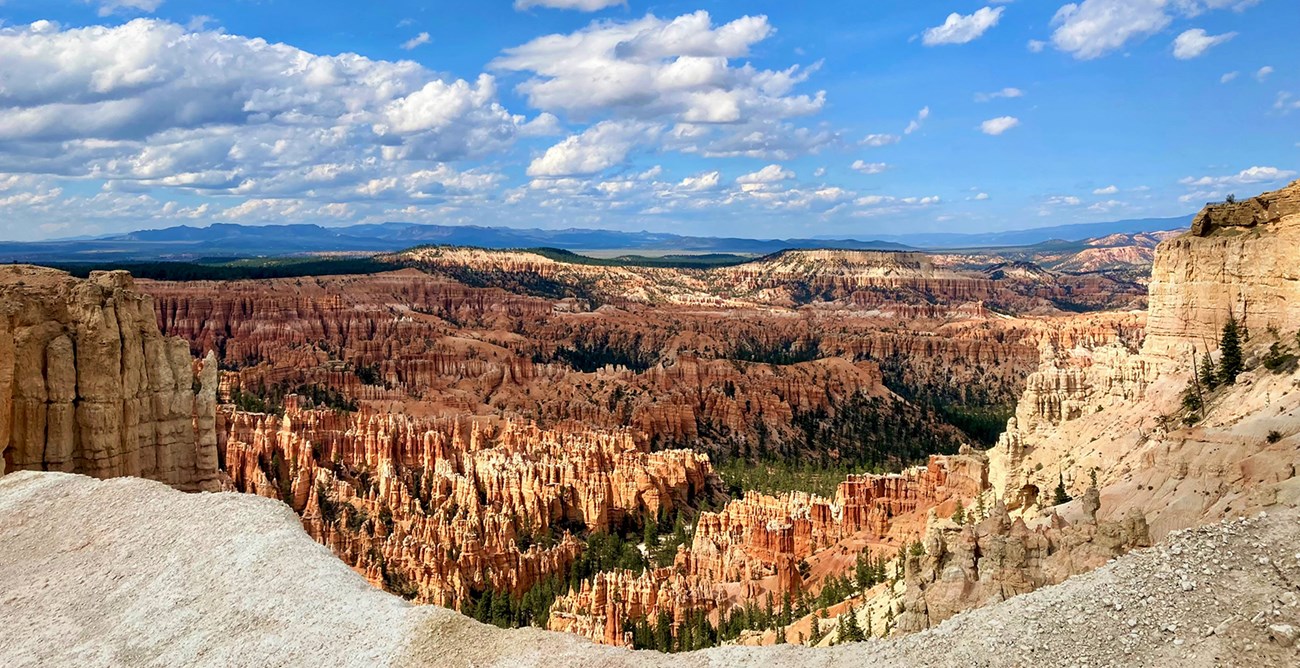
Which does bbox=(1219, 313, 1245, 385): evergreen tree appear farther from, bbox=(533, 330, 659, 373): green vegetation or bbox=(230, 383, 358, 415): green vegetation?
bbox=(533, 330, 659, 373): green vegetation

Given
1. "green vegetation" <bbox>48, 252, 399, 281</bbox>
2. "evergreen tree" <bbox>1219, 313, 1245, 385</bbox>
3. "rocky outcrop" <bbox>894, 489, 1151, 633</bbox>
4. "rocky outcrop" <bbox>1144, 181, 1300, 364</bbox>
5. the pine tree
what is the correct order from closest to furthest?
"rocky outcrop" <bbox>894, 489, 1151, 633</bbox> → "evergreen tree" <bbox>1219, 313, 1245, 385</bbox> → the pine tree → "rocky outcrop" <bbox>1144, 181, 1300, 364</bbox> → "green vegetation" <bbox>48, 252, 399, 281</bbox>

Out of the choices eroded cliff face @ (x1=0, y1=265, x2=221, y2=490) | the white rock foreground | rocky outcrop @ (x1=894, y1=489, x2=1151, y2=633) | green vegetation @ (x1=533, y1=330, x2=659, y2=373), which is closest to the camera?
the white rock foreground

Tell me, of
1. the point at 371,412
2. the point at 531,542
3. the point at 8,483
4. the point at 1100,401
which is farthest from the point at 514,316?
the point at 8,483

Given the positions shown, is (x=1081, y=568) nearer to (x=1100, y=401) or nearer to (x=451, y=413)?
(x=1100, y=401)

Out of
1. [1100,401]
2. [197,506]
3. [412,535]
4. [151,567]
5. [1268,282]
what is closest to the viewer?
[151,567]

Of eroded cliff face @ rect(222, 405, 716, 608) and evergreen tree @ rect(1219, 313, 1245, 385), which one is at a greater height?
evergreen tree @ rect(1219, 313, 1245, 385)

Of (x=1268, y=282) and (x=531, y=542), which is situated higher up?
(x=1268, y=282)

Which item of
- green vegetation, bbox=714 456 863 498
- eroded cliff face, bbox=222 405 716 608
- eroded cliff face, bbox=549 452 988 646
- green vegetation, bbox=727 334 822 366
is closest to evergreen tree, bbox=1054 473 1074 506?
eroded cliff face, bbox=549 452 988 646
